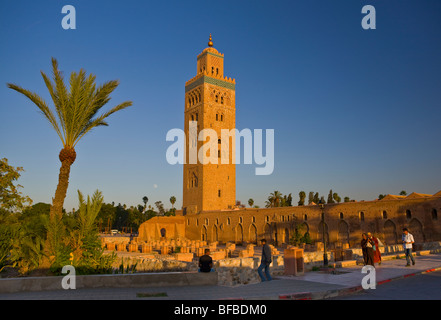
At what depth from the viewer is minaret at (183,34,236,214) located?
4859 cm

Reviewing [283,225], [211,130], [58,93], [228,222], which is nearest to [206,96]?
[211,130]

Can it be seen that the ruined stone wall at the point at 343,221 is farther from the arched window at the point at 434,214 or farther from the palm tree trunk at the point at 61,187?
the palm tree trunk at the point at 61,187

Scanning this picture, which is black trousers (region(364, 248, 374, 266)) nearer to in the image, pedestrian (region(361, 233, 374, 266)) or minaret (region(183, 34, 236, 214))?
pedestrian (region(361, 233, 374, 266))

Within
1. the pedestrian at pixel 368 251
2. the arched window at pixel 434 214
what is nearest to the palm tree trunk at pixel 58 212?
the pedestrian at pixel 368 251

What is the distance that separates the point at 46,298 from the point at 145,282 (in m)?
1.93

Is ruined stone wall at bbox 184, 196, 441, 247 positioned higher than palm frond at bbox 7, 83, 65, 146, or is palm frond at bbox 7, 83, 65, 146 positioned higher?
palm frond at bbox 7, 83, 65, 146

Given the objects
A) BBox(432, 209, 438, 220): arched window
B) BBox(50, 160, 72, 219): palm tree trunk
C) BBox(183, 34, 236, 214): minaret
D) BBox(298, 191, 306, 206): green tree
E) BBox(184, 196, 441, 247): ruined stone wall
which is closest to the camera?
BBox(50, 160, 72, 219): palm tree trunk

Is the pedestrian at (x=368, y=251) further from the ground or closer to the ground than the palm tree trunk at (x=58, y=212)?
closer to the ground

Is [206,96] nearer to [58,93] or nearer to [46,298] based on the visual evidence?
[58,93]

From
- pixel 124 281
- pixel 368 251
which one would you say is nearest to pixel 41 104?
pixel 124 281

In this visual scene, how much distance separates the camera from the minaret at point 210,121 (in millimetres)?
48594

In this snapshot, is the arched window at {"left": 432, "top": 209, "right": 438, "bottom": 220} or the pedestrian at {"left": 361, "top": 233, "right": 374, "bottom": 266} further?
the arched window at {"left": 432, "top": 209, "right": 438, "bottom": 220}

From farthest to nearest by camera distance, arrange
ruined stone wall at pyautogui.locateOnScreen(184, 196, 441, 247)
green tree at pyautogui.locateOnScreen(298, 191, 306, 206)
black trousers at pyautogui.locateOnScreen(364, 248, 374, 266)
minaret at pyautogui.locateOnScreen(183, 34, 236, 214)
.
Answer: green tree at pyautogui.locateOnScreen(298, 191, 306, 206) → minaret at pyautogui.locateOnScreen(183, 34, 236, 214) → ruined stone wall at pyautogui.locateOnScreen(184, 196, 441, 247) → black trousers at pyautogui.locateOnScreen(364, 248, 374, 266)

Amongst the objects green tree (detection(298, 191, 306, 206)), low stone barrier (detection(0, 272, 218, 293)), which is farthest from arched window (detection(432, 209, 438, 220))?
green tree (detection(298, 191, 306, 206))
